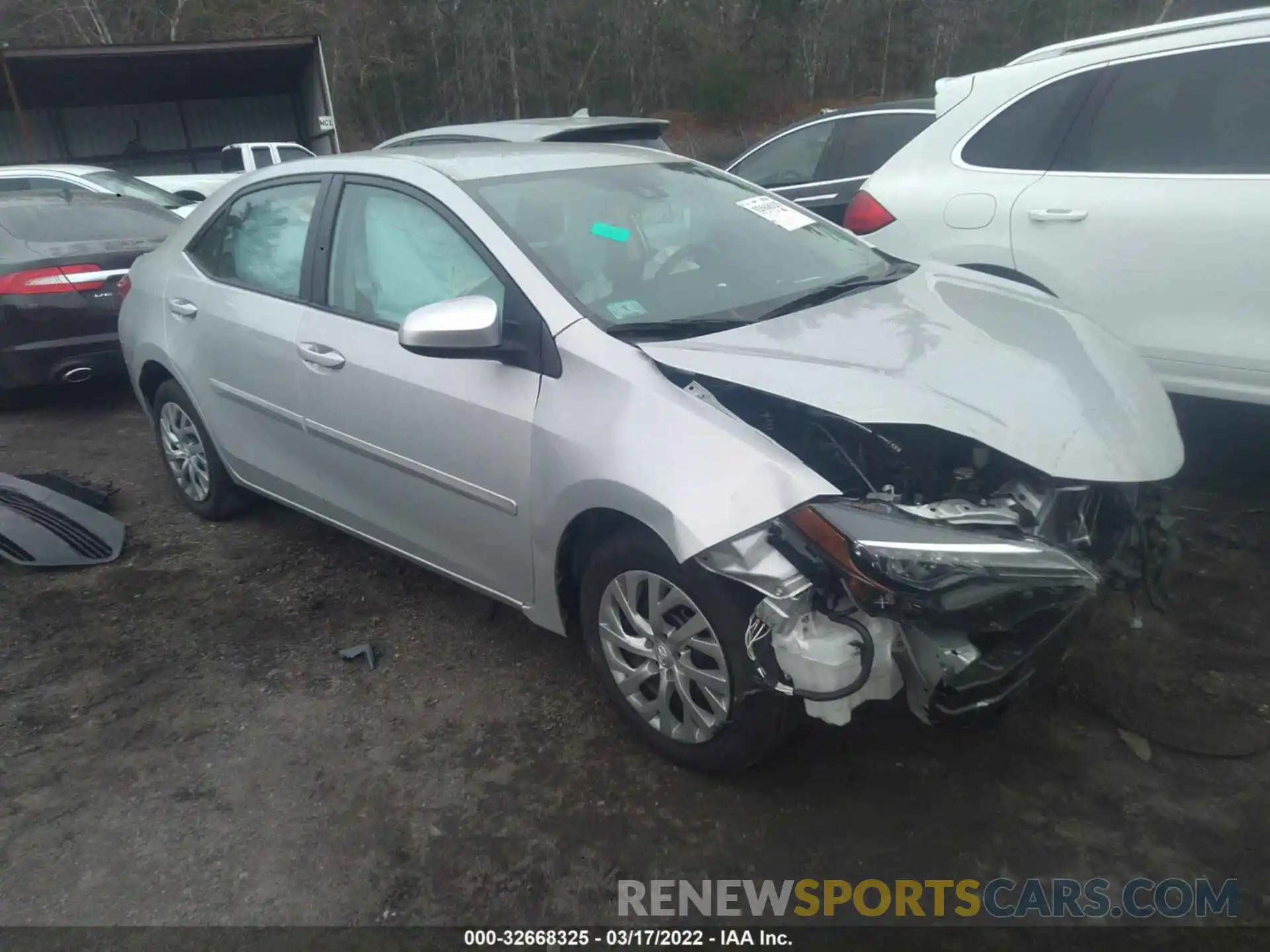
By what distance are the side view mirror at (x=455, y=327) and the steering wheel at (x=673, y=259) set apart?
585mm

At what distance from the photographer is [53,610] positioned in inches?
149

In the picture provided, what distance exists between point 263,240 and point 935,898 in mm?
3388

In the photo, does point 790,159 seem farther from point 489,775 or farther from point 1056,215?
point 489,775

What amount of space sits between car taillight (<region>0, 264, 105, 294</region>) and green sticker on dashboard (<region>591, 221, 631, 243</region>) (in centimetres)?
438

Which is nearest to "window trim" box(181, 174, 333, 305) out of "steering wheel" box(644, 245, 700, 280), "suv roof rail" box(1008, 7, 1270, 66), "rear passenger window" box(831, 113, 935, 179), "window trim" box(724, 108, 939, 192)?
"steering wheel" box(644, 245, 700, 280)

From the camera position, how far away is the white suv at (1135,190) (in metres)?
3.74

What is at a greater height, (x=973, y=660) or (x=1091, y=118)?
(x=1091, y=118)

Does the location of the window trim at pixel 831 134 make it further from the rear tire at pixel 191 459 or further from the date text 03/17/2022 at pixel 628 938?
the date text 03/17/2022 at pixel 628 938

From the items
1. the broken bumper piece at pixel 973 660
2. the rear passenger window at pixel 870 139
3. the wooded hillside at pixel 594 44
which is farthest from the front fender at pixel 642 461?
the wooded hillside at pixel 594 44

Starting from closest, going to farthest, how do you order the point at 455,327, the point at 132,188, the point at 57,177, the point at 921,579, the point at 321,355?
the point at 921,579 → the point at 455,327 → the point at 321,355 → the point at 132,188 → the point at 57,177

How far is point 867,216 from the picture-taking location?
4789 mm

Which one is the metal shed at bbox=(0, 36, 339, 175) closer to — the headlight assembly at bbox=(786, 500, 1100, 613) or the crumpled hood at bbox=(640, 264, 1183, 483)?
the crumpled hood at bbox=(640, 264, 1183, 483)

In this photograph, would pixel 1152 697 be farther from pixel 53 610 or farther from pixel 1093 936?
pixel 53 610

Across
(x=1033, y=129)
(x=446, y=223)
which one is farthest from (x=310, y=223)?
(x=1033, y=129)
